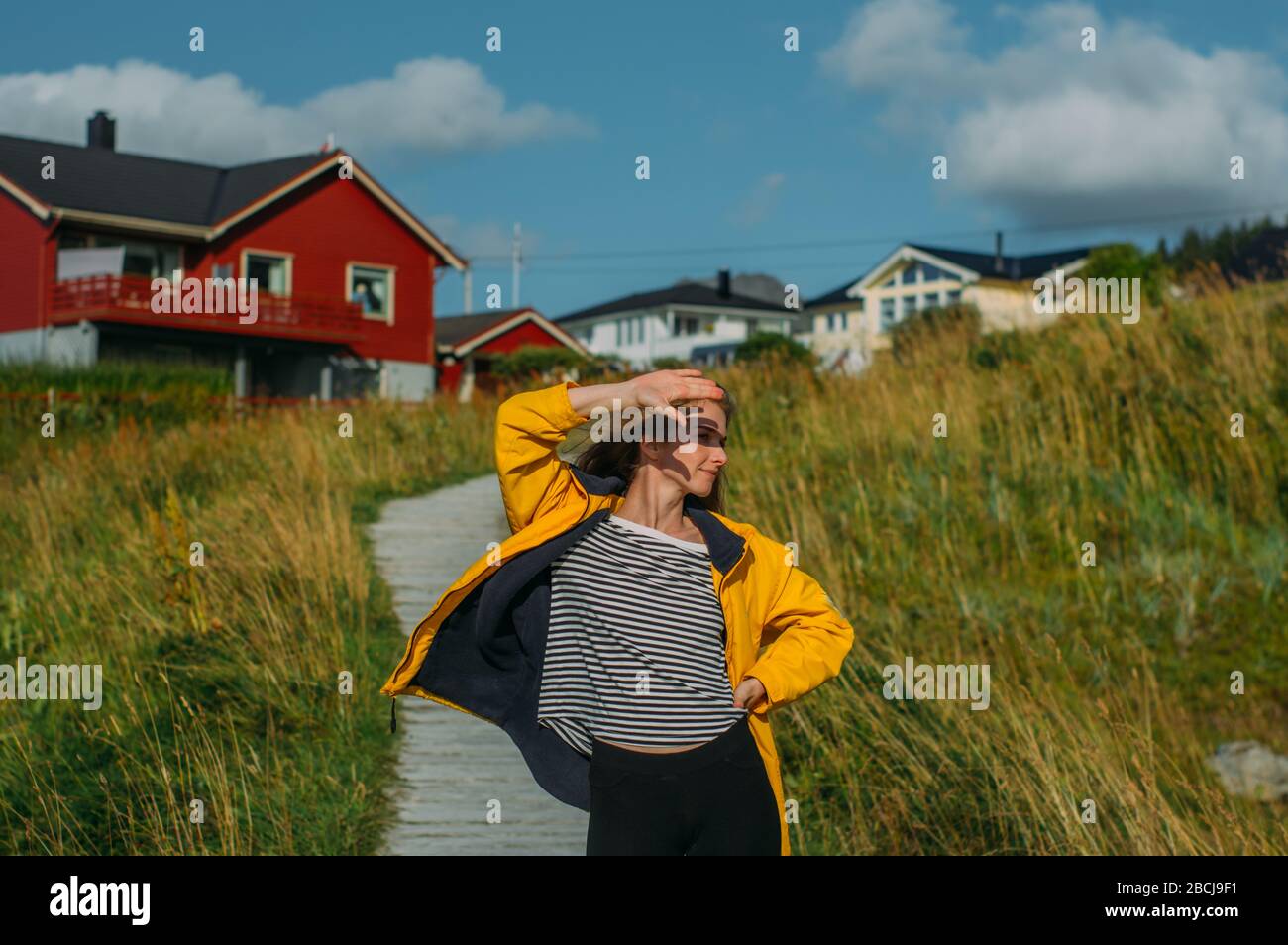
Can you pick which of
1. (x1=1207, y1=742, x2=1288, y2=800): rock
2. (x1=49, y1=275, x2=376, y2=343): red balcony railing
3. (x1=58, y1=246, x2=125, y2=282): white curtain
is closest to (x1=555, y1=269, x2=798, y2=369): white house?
(x1=49, y1=275, x2=376, y2=343): red balcony railing

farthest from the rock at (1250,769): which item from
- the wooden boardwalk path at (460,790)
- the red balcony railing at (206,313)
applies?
the red balcony railing at (206,313)

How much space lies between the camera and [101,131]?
35.5 m

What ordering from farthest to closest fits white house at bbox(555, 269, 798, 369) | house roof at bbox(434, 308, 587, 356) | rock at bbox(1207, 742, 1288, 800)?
1. white house at bbox(555, 269, 798, 369)
2. house roof at bbox(434, 308, 587, 356)
3. rock at bbox(1207, 742, 1288, 800)

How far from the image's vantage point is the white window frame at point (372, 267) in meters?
34.1

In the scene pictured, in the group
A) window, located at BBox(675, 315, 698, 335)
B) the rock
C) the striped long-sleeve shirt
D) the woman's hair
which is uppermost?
window, located at BBox(675, 315, 698, 335)

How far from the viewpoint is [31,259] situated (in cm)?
3097

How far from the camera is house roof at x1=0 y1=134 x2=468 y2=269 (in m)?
30.8

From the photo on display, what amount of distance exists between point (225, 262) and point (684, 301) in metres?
34.2

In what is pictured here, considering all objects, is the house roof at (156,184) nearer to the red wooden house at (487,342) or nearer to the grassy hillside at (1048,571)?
the red wooden house at (487,342)

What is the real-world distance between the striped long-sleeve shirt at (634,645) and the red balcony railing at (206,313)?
27.5 metres

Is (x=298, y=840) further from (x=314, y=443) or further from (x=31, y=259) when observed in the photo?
(x=31, y=259)

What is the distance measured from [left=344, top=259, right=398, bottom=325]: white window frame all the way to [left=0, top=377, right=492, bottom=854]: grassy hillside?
865 inches

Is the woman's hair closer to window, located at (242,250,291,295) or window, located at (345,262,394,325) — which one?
window, located at (242,250,291,295)
